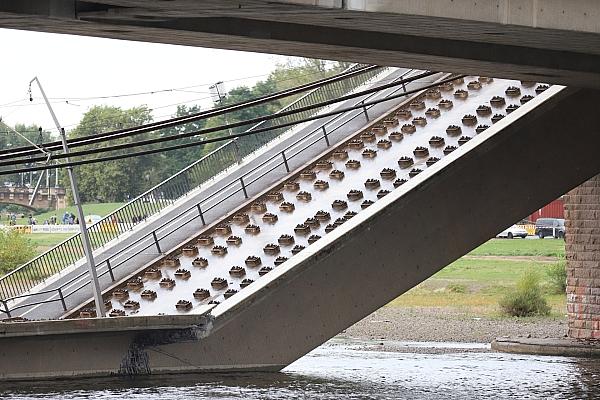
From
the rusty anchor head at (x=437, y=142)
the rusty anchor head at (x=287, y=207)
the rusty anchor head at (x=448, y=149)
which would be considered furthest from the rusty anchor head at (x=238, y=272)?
the rusty anchor head at (x=437, y=142)

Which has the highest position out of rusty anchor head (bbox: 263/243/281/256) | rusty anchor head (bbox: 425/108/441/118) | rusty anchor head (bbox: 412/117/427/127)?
rusty anchor head (bbox: 425/108/441/118)

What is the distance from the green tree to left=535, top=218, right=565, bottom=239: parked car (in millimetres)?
36812

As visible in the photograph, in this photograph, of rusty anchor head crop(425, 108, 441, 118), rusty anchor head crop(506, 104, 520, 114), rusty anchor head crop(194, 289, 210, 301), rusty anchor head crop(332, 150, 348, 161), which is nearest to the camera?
rusty anchor head crop(194, 289, 210, 301)

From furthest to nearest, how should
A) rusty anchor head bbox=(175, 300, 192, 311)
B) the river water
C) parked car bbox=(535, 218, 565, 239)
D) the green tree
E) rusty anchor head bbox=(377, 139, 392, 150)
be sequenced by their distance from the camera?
1. parked car bbox=(535, 218, 565, 239)
2. the green tree
3. rusty anchor head bbox=(377, 139, 392, 150)
4. rusty anchor head bbox=(175, 300, 192, 311)
5. the river water

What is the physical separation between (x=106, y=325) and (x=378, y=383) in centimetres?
450

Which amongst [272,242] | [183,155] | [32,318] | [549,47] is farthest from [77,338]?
[183,155]

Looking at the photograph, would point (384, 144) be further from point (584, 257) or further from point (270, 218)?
point (584, 257)

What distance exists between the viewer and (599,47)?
16.5m

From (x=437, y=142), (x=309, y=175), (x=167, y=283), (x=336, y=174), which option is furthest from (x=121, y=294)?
(x=437, y=142)

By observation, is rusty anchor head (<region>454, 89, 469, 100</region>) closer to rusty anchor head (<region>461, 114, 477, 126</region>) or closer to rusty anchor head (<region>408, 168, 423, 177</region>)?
rusty anchor head (<region>461, 114, 477, 126</region>)

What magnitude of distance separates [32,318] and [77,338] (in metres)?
2.53

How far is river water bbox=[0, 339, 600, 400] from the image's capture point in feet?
65.9

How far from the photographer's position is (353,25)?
573 inches

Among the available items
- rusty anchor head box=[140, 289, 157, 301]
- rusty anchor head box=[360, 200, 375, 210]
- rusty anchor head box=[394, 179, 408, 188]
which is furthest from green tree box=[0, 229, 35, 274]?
rusty anchor head box=[394, 179, 408, 188]
